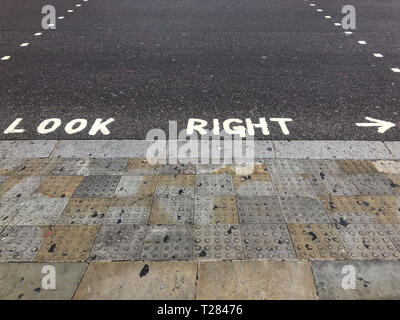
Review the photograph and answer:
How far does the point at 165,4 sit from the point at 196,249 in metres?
11.2

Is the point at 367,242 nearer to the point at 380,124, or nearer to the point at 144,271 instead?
the point at 144,271

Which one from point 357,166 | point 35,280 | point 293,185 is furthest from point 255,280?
point 357,166

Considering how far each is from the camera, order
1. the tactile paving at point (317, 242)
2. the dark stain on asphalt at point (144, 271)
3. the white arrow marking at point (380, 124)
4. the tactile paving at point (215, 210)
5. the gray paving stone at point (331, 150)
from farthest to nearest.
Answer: the white arrow marking at point (380, 124) < the gray paving stone at point (331, 150) < the tactile paving at point (215, 210) < the tactile paving at point (317, 242) < the dark stain on asphalt at point (144, 271)

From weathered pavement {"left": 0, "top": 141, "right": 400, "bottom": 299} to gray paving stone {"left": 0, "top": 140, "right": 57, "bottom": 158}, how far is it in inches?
1.2

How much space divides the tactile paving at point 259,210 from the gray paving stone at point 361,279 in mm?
675

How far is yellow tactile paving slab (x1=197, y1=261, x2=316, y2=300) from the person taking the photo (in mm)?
2768

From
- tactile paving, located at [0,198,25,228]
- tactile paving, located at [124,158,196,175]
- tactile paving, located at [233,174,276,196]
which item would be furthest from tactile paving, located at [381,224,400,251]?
tactile paving, located at [0,198,25,228]

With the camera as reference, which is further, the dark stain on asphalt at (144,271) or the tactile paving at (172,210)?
the tactile paving at (172,210)

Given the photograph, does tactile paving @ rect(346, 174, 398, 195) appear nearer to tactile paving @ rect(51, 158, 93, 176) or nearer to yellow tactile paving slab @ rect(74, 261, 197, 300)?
yellow tactile paving slab @ rect(74, 261, 197, 300)

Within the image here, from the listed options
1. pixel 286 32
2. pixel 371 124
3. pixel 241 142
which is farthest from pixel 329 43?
pixel 241 142

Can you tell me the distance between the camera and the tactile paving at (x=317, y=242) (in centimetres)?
309

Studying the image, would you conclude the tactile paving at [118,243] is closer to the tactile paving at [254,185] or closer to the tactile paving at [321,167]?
the tactile paving at [254,185]

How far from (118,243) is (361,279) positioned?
234cm

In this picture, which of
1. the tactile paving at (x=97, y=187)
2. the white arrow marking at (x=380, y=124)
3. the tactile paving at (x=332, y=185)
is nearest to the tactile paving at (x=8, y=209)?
the tactile paving at (x=97, y=187)
